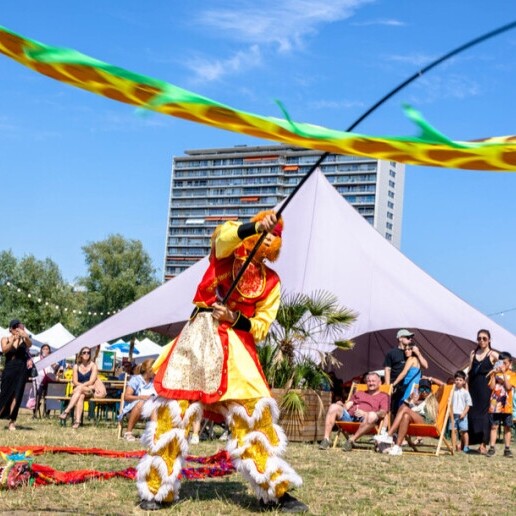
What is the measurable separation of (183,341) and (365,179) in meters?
170

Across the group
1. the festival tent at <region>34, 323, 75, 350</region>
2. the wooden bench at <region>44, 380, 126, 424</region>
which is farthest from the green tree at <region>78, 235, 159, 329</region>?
the wooden bench at <region>44, 380, 126, 424</region>

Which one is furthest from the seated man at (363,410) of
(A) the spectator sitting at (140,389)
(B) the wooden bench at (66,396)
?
(B) the wooden bench at (66,396)

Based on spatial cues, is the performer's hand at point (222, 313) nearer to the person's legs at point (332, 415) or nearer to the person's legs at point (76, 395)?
the person's legs at point (332, 415)

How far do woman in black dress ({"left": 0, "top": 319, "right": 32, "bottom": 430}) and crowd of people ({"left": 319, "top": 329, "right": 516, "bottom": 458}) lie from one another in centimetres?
442

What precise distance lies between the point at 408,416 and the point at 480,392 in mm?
1421

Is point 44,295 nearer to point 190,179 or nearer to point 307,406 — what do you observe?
point 307,406

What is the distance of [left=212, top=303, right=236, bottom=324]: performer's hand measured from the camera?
5.41 metres

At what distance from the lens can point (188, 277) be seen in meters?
16.0

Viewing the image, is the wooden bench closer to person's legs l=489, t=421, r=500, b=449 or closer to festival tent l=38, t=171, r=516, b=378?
festival tent l=38, t=171, r=516, b=378

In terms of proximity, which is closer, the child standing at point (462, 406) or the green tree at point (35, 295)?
the child standing at point (462, 406)

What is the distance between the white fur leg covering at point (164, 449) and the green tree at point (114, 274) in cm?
6544

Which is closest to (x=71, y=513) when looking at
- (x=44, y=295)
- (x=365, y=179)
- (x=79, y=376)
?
(x=79, y=376)

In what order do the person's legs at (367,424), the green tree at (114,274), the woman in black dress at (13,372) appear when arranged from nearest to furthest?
1. the person's legs at (367,424)
2. the woman in black dress at (13,372)
3. the green tree at (114,274)

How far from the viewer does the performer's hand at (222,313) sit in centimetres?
541
